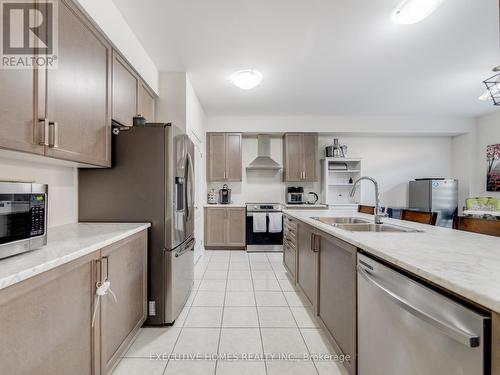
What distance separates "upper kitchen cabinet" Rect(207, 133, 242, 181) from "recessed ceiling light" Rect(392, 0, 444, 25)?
3.14 m

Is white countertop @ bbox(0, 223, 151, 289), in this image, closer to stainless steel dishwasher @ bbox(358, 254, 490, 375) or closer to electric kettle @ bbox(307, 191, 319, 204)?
stainless steel dishwasher @ bbox(358, 254, 490, 375)

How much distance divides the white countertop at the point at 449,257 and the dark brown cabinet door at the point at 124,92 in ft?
6.49

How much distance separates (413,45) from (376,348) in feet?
9.46

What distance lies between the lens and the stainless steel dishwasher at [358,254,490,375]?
2.01 ft

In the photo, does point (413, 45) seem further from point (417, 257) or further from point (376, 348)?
point (376, 348)

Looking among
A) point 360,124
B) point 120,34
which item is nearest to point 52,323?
point 120,34

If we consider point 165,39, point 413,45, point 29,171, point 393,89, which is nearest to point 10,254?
point 29,171

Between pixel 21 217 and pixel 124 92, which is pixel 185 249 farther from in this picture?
pixel 124 92

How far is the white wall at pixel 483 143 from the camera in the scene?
4453 mm

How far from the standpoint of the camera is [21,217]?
90 cm

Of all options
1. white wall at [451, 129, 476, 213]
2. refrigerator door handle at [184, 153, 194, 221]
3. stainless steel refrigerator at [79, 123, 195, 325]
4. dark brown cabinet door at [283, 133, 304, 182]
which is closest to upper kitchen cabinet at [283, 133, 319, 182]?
dark brown cabinet door at [283, 133, 304, 182]

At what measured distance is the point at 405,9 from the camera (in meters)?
1.78

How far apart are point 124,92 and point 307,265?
2307 mm

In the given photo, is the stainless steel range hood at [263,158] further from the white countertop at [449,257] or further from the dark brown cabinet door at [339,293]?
the white countertop at [449,257]
